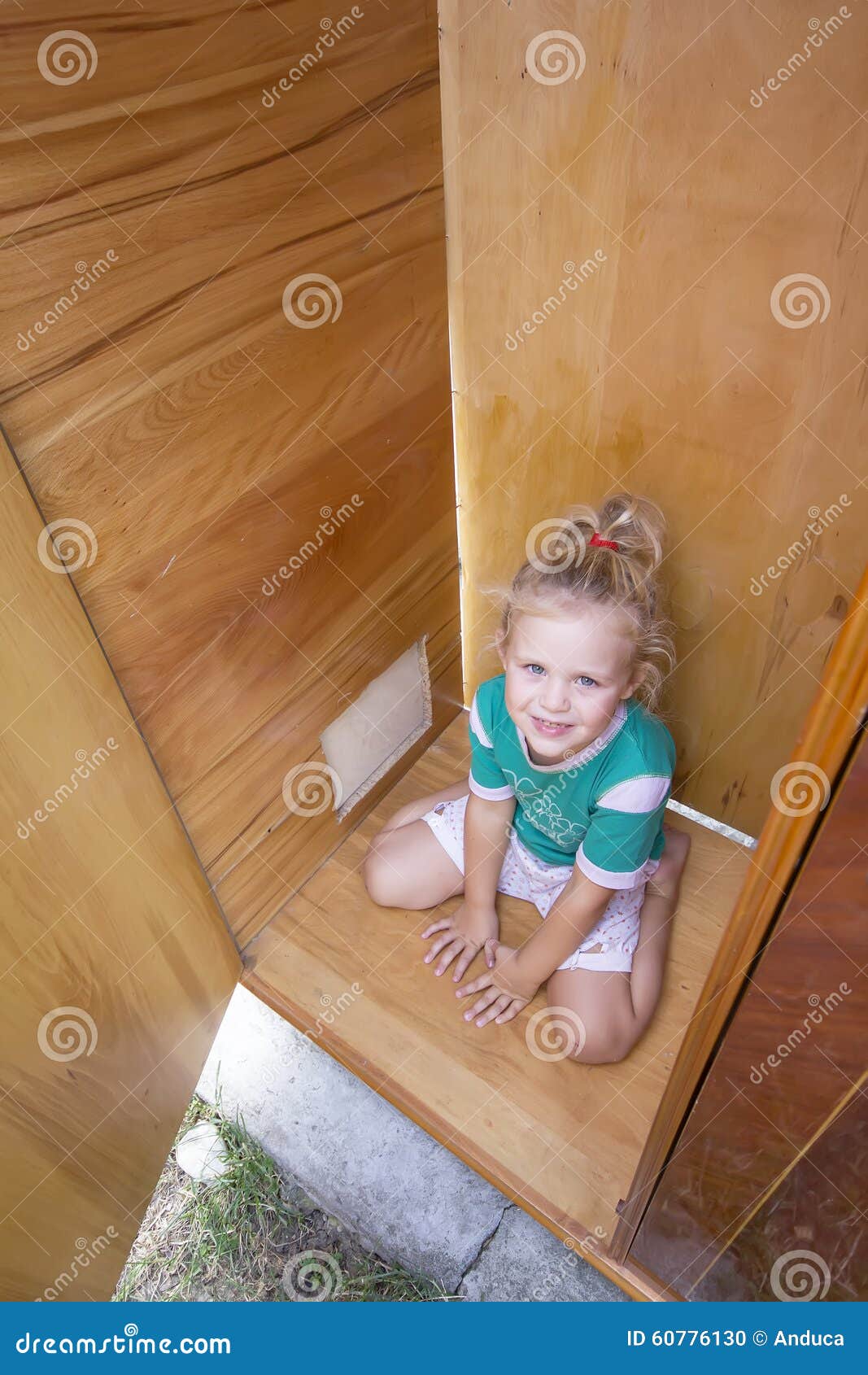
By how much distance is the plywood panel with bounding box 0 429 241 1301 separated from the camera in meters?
0.81

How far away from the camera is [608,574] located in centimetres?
111

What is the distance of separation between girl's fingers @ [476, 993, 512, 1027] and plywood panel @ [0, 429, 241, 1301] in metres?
0.43

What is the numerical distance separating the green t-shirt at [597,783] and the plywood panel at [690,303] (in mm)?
254

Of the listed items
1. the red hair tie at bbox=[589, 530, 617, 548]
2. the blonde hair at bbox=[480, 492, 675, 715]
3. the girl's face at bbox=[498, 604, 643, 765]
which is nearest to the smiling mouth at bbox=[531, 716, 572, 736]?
the girl's face at bbox=[498, 604, 643, 765]

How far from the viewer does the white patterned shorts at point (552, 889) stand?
4.31ft

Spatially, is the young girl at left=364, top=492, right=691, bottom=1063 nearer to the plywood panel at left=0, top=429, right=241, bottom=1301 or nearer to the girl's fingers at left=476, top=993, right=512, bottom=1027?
the girl's fingers at left=476, top=993, right=512, bottom=1027

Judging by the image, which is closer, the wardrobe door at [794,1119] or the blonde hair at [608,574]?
the wardrobe door at [794,1119]

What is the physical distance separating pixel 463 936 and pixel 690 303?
38.8 inches

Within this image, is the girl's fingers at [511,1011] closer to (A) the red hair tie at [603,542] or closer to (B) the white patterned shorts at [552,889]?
(B) the white patterned shorts at [552,889]

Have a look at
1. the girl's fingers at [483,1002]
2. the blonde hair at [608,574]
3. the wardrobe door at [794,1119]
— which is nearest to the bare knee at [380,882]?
the girl's fingers at [483,1002]

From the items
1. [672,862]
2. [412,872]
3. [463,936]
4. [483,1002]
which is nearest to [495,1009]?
[483,1002]

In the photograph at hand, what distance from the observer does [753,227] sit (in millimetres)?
982

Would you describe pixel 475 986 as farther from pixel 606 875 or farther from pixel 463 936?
pixel 606 875

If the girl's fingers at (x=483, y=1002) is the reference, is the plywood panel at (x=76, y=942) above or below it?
below
